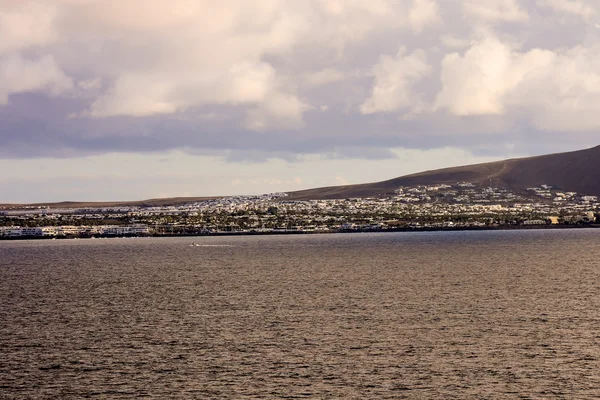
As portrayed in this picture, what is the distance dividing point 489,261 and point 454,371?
132 metres

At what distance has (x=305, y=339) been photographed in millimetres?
76562

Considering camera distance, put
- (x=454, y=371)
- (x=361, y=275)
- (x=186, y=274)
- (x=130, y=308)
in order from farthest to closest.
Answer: (x=186, y=274) → (x=361, y=275) → (x=130, y=308) → (x=454, y=371)

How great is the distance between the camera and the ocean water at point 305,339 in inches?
2309

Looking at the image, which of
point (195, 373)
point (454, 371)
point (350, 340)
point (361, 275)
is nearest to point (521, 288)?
point (361, 275)

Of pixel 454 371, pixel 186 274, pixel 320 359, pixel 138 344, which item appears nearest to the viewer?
pixel 454 371

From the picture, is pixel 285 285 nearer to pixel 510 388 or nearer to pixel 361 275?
pixel 361 275

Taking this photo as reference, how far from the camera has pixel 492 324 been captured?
8500 cm

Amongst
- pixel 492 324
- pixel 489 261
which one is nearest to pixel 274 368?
pixel 492 324

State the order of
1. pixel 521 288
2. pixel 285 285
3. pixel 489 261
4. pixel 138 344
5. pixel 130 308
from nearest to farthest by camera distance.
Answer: pixel 138 344, pixel 130 308, pixel 521 288, pixel 285 285, pixel 489 261

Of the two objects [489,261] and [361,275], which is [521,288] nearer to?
[361,275]

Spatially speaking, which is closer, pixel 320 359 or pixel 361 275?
pixel 320 359

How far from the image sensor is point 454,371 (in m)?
62.7

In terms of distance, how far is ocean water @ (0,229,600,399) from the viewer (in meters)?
58.7

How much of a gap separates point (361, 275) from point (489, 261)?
50.4 m
